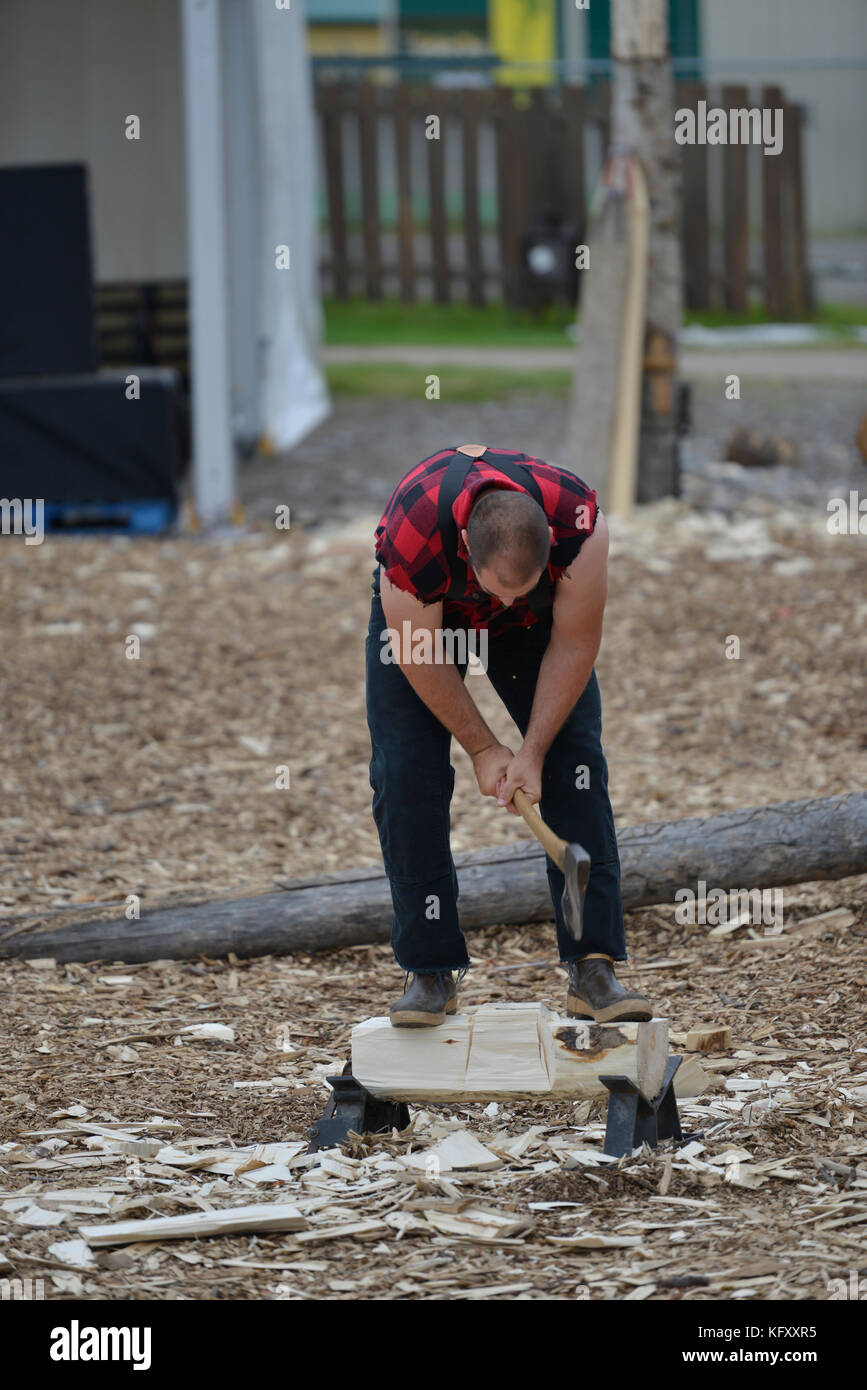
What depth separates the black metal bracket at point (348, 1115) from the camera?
3.21 metres

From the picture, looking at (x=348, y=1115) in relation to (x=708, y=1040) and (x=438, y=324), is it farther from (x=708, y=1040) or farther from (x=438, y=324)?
(x=438, y=324)

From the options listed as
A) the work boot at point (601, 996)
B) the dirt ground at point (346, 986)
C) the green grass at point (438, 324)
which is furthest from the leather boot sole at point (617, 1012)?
the green grass at point (438, 324)

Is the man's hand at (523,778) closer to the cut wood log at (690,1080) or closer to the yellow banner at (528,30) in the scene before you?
the cut wood log at (690,1080)

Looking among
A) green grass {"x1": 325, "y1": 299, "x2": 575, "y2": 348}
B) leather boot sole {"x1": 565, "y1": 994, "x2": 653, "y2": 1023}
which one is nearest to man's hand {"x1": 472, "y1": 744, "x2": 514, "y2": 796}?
leather boot sole {"x1": 565, "y1": 994, "x2": 653, "y2": 1023}

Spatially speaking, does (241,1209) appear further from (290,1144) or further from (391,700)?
(391,700)

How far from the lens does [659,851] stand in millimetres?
4266

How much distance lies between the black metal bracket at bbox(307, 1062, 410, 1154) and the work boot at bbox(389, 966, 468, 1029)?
0.51 feet

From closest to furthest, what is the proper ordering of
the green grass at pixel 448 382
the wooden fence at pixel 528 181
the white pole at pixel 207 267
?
the white pole at pixel 207 267
the green grass at pixel 448 382
the wooden fence at pixel 528 181

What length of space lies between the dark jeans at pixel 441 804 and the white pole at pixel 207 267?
6.01 metres

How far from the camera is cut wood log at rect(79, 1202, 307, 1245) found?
2840 millimetres

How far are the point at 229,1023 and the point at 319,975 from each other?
0.36m

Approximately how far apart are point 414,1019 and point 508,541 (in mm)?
1070

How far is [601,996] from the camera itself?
3.29 metres
